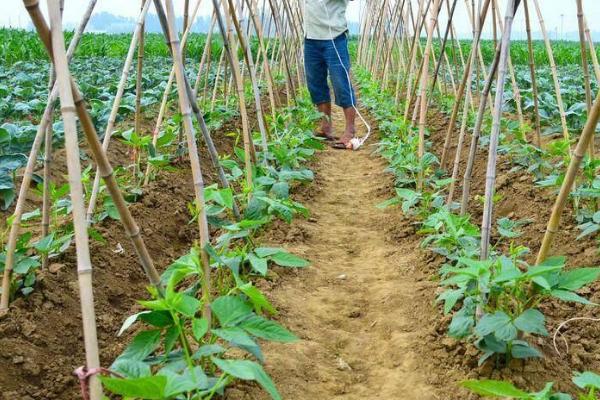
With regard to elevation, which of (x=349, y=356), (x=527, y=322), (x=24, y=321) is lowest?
(x=349, y=356)

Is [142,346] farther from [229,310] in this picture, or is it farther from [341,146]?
[341,146]

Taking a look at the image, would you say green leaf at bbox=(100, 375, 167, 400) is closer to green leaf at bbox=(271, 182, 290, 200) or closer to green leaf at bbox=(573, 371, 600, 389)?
green leaf at bbox=(573, 371, 600, 389)

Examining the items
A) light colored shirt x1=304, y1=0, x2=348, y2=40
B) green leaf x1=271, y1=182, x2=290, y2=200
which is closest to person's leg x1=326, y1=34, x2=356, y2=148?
light colored shirt x1=304, y1=0, x2=348, y2=40

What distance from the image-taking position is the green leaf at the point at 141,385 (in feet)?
4.06

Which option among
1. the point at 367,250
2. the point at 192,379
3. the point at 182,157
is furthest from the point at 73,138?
the point at 182,157

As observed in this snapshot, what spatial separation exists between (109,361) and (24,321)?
0.34 meters

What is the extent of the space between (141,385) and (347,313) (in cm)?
153

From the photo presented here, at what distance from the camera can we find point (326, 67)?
6.49m

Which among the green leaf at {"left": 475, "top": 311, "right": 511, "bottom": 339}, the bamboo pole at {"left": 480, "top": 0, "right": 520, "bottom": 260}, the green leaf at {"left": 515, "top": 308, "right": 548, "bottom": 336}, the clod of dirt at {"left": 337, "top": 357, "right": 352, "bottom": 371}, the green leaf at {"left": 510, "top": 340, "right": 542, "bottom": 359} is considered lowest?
the clod of dirt at {"left": 337, "top": 357, "right": 352, "bottom": 371}

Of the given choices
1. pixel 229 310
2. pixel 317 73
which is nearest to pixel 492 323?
pixel 229 310

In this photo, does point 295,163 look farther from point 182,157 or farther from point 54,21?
point 54,21

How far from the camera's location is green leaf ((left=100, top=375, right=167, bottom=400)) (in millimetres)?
1237

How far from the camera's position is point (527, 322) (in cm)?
179

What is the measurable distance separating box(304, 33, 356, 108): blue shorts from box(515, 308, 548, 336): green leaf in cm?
442
